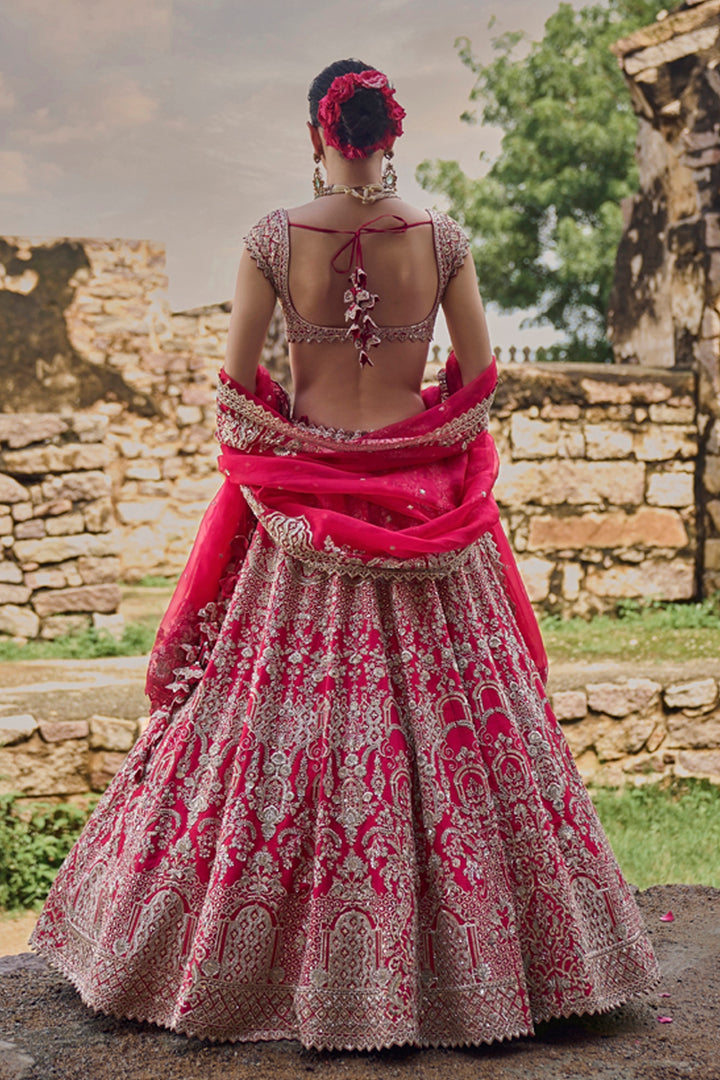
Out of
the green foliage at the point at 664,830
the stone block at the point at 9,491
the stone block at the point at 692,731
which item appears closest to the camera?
the green foliage at the point at 664,830

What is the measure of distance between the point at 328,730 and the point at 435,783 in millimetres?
230

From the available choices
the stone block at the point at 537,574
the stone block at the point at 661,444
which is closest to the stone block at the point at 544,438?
the stone block at the point at 661,444

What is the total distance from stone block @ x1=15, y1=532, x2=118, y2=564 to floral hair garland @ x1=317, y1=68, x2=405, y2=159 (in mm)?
4641

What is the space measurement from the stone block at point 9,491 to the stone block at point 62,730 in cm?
221

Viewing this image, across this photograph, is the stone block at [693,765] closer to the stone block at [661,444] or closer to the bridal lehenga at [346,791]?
the stone block at [661,444]

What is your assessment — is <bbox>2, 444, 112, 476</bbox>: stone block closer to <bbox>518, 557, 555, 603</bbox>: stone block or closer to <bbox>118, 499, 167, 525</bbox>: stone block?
<bbox>518, 557, 555, 603</bbox>: stone block

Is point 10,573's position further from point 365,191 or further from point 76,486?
point 365,191

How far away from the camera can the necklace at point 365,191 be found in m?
2.26

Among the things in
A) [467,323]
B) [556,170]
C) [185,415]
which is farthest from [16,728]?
[556,170]

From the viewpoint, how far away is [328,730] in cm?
215

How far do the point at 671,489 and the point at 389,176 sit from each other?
462 centimetres

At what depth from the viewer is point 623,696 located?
509 centimetres

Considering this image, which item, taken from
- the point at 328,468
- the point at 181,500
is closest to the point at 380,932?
the point at 328,468

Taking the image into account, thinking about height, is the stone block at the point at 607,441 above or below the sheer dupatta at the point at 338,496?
below
